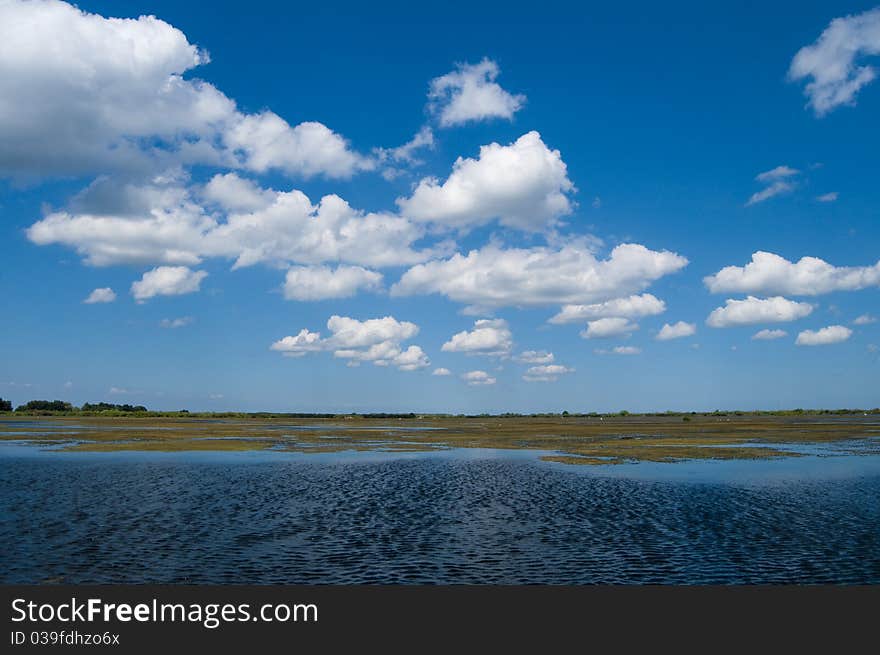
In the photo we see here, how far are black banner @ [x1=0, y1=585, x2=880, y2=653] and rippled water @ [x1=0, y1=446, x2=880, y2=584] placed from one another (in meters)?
1.67

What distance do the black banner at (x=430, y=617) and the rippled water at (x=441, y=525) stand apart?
1673mm

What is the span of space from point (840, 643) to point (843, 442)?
85752mm

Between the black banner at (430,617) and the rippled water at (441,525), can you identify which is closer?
the black banner at (430,617)

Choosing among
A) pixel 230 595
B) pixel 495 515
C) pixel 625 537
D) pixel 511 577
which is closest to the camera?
pixel 230 595

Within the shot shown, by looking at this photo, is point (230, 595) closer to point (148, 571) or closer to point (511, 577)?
point (148, 571)

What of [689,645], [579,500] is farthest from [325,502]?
[689,645]

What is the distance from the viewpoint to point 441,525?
3331 centimetres

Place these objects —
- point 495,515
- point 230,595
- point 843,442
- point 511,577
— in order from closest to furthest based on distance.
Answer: point 230,595, point 511,577, point 495,515, point 843,442

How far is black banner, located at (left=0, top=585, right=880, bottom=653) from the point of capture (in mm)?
17922

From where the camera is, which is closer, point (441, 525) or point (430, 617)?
point (430, 617)

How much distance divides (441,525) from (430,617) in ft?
44.8

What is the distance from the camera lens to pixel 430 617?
19734 mm

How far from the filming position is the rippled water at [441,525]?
80.7 ft

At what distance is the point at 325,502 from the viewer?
40.5m
